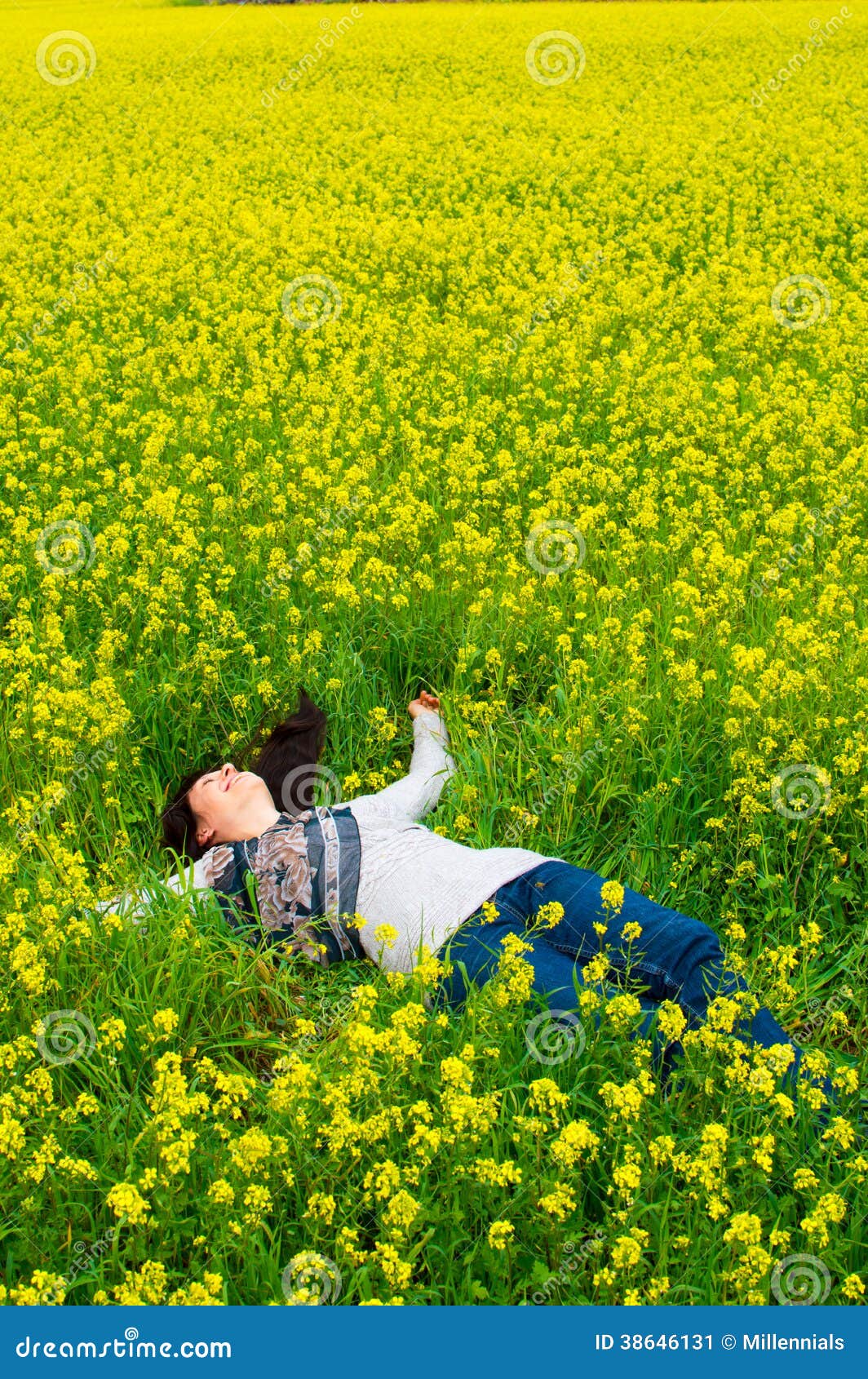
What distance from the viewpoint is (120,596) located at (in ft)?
19.8

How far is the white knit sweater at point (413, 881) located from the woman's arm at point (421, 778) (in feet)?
0.34

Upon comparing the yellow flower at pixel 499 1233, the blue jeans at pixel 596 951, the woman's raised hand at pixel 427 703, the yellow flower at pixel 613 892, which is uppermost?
the woman's raised hand at pixel 427 703

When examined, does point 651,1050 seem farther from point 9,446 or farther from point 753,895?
point 9,446

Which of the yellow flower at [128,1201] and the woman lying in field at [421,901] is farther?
the woman lying in field at [421,901]

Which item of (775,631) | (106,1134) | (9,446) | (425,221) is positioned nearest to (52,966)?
(106,1134)

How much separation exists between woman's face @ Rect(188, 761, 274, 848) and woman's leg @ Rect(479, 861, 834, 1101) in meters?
1.12

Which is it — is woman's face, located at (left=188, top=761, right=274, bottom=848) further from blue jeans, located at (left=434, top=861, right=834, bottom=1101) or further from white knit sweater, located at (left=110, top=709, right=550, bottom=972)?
blue jeans, located at (left=434, top=861, right=834, bottom=1101)

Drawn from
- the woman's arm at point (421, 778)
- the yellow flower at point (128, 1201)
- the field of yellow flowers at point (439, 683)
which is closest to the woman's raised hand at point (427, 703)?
the woman's arm at point (421, 778)

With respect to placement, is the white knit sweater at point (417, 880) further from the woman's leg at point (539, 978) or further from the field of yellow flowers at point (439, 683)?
the field of yellow flowers at point (439, 683)

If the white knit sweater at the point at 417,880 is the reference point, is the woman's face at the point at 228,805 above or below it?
above

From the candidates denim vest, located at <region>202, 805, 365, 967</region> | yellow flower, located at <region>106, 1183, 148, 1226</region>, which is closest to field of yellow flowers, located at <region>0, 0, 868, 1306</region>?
yellow flower, located at <region>106, 1183, 148, 1226</region>

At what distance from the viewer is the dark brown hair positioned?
16.1ft

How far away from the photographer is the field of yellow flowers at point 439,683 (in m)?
3.20

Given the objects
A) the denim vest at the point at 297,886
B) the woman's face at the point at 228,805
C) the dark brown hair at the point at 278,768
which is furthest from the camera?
the dark brown hair at the point at 278,768
